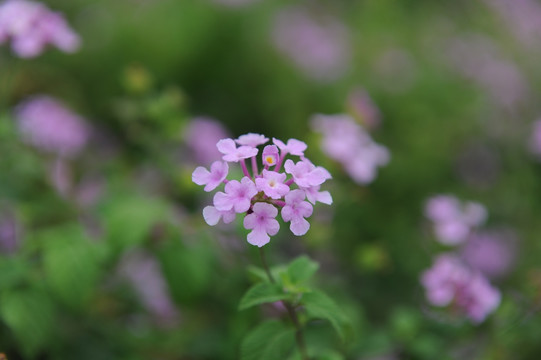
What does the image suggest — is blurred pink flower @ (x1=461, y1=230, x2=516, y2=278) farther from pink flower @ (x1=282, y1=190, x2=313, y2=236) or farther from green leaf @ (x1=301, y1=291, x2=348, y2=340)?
pink flower @ (x1=282, y1=190, x2=313, y2=236)

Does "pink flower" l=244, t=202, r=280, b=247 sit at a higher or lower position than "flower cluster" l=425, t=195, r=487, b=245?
lower

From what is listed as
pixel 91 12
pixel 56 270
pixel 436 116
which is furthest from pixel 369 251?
pixel 91 12

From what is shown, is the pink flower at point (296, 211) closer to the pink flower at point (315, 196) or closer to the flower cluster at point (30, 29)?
the pink flower at point (315, 196)

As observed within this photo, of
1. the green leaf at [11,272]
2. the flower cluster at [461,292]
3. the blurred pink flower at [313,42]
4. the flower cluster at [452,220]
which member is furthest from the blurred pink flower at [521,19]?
the green leaf at [11,272]

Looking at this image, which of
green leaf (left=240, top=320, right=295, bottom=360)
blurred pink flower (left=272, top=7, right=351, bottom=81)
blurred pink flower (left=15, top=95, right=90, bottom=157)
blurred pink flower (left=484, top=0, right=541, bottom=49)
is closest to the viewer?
green leaf (left=240, top=320, right=295, bottom=360)

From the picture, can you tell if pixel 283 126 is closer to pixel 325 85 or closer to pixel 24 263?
pixel 325 85

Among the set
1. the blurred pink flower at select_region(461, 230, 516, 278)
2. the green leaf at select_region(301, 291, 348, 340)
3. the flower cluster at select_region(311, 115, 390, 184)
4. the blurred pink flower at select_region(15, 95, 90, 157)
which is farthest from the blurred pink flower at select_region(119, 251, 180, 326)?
the blurred pink flower at select_region(461, 230, 516, 278)
